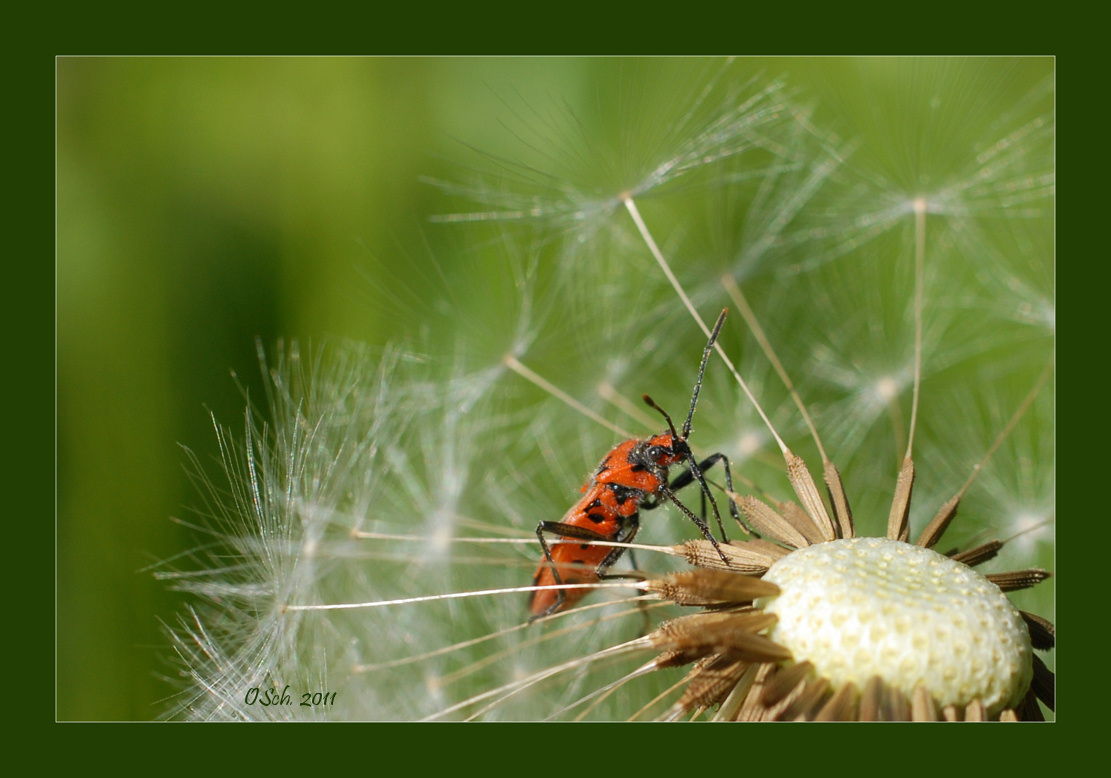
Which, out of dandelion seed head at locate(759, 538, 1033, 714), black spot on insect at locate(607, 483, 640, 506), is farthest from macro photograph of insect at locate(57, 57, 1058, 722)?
dandelion seed head at locate(759, 538, 1033, 714)

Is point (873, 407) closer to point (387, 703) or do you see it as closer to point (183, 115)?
point (387, 703)

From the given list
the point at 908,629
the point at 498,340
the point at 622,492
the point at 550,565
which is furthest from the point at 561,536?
the point at 908,629

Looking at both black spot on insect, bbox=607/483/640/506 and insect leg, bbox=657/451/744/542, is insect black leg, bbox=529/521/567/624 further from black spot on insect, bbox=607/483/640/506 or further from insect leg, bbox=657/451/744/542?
insect leg, bbox=657/451/744/542

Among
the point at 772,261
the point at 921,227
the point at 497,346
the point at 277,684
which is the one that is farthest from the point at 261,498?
the point at 921,227

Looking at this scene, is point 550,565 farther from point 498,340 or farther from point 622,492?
point 498,340

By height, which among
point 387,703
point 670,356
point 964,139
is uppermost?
point 964,139
